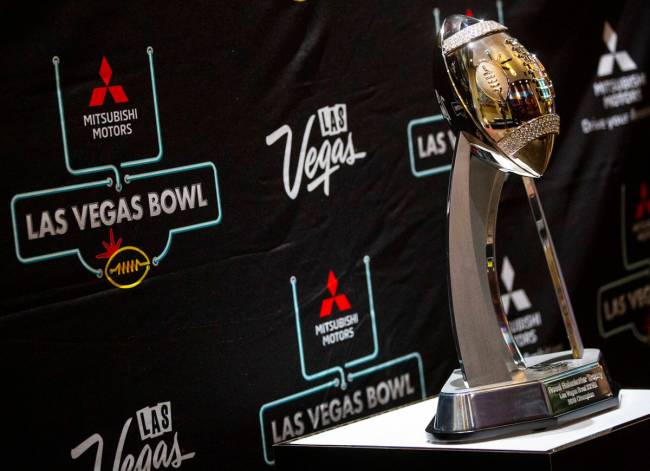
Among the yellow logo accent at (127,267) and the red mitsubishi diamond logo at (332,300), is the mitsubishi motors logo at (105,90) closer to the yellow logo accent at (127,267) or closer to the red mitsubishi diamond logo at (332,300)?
the yellow logo accent at (127,267)

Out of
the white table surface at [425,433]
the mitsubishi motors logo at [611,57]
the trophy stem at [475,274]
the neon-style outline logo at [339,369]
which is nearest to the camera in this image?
the white table surface at [425,433]

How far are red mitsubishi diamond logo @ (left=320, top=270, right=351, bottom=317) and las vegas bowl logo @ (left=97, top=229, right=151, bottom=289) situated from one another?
437mm

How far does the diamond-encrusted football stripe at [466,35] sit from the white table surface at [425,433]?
617 mm

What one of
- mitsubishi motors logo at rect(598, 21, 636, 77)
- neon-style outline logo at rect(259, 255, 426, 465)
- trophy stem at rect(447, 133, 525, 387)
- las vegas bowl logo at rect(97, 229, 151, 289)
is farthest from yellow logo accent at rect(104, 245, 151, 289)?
mitsubishi motors logo at rect(598, 21, 636, 77)

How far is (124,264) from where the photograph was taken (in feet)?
5.86

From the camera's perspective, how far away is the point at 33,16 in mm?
1650

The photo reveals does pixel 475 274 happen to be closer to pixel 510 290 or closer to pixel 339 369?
pixel 339 369

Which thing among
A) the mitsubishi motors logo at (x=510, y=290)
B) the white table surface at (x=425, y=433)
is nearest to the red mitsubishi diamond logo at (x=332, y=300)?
the white table surface at (x=425, y=433)

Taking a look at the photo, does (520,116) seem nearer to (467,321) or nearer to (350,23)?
(467,321)

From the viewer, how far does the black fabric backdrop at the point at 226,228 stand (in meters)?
1.67

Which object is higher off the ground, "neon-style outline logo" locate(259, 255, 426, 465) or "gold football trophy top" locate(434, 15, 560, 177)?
"gold football trophy top" locate(434, 15, 560, 177)

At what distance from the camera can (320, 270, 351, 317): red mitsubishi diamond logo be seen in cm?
212

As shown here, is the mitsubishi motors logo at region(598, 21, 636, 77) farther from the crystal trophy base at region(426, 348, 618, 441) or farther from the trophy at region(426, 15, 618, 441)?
the crystal trophy base at region(426, 348, 618, 441)

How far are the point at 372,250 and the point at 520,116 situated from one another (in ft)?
2.24
